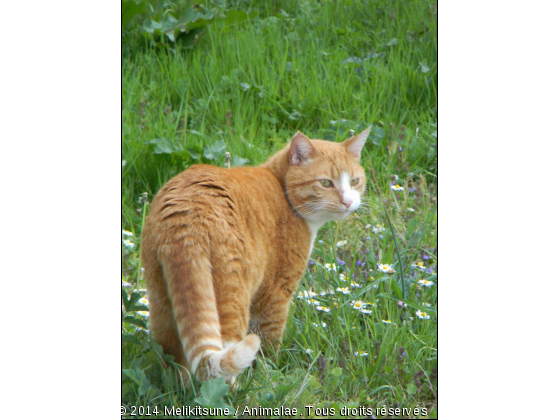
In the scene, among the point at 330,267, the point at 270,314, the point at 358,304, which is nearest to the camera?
the point at 270,314

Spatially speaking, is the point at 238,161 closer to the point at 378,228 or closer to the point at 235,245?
the point at 378,228

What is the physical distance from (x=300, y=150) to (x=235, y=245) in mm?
613

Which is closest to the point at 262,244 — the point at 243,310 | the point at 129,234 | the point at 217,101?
the point at 243,310

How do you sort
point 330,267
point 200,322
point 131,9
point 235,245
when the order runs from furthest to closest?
point 131,9 → point 330,267 → point 235,245 → point 200,322

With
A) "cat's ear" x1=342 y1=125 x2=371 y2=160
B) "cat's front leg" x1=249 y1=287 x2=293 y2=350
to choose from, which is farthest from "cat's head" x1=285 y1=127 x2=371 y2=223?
"cat's front leg" x1=249 y1=287 x2=293 y2=350

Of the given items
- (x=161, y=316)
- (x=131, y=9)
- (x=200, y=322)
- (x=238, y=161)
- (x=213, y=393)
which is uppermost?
(x=131, y=9)

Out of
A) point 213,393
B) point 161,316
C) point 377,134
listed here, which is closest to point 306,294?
point 161,316

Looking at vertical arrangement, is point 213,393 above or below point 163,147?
below

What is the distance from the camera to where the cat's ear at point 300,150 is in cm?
237

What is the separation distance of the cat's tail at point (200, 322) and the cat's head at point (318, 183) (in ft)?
2.02

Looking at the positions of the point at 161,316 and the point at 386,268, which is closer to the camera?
the point at 161,316

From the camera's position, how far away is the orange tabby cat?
1.82 meters

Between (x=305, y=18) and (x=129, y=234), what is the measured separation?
5.68ft

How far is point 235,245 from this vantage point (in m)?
1.96
